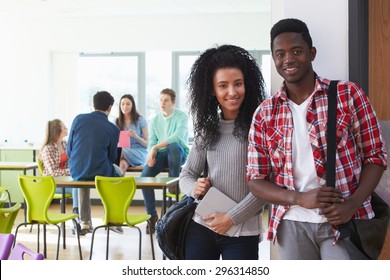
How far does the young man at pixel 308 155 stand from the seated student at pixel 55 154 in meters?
4.73

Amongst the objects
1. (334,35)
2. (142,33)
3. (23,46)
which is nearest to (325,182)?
(334,35)

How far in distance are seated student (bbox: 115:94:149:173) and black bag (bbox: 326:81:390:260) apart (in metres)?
4.91

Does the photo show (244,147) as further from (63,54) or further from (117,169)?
(63,54)

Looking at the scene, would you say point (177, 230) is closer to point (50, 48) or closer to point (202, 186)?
point (202, 186)

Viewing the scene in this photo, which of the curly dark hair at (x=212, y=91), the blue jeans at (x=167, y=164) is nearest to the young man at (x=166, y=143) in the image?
the blue jeans at (x=167, y=164)

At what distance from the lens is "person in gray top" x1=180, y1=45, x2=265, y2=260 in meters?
2.09

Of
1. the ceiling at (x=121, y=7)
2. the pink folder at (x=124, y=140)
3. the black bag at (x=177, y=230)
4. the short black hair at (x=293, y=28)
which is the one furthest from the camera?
the ceiling at (x=121, y=7)

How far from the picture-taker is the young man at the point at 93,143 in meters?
5.43

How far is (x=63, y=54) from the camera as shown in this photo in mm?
9336

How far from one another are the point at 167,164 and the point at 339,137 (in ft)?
14.8

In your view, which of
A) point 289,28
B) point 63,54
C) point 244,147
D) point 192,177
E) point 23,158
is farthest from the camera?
point 63,54

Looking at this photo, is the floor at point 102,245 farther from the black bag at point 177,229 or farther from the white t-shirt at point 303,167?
the white t-shirt at point 303,167

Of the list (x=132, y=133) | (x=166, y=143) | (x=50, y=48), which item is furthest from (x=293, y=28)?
(x=50, y=48)
